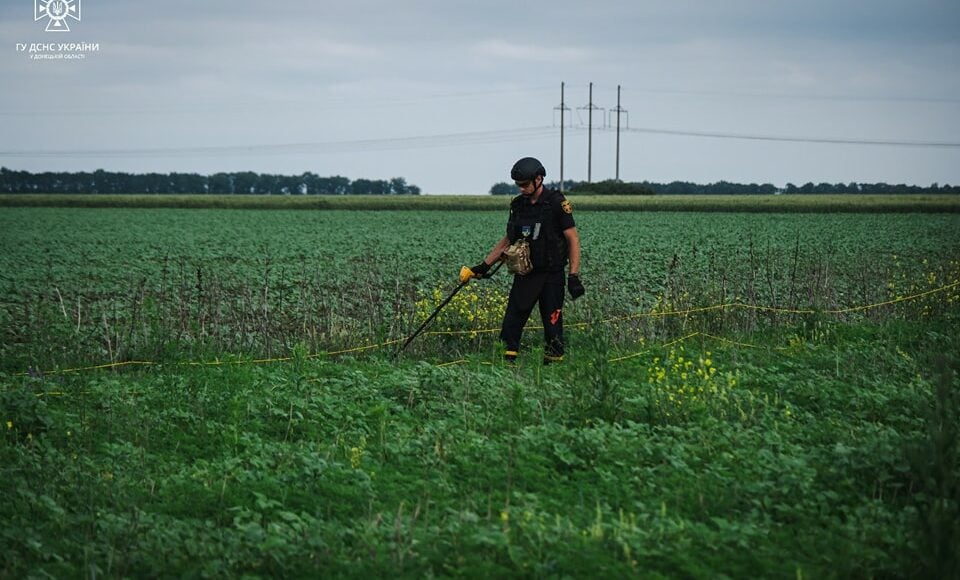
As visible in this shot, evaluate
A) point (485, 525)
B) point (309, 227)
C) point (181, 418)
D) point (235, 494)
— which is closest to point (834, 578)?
point (485, 525)

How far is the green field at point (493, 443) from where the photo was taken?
201 inches

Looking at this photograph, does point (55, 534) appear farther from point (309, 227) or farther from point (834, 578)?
point (309, 227)

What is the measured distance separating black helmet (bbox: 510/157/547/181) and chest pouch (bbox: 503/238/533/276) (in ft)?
2.17

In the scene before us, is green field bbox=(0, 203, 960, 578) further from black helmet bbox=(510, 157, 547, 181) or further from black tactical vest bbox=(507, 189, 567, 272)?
black helmet bbox=(510, 157, 547, 181)

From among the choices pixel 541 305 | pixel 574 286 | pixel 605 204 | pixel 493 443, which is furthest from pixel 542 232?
pixel 605 204

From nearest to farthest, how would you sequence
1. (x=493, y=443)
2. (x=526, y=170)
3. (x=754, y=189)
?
1. (x=493, y=443)
2. (x=526, y=170)
3. (x=754, y=189)

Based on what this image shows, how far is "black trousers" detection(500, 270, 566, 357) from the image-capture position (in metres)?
10.3

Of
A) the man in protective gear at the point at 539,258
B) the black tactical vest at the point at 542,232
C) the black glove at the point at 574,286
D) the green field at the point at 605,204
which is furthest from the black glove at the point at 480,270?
the green field at the point at 605,204

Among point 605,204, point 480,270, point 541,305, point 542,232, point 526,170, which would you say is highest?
point 526,170

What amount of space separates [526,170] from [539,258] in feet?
2.92

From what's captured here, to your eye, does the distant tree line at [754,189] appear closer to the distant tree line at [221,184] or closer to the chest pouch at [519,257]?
the distant tree line at [221,184]

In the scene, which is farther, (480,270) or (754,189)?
(754,189)

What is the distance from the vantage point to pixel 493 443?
23.0 ft

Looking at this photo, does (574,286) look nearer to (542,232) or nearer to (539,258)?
(539,258)
